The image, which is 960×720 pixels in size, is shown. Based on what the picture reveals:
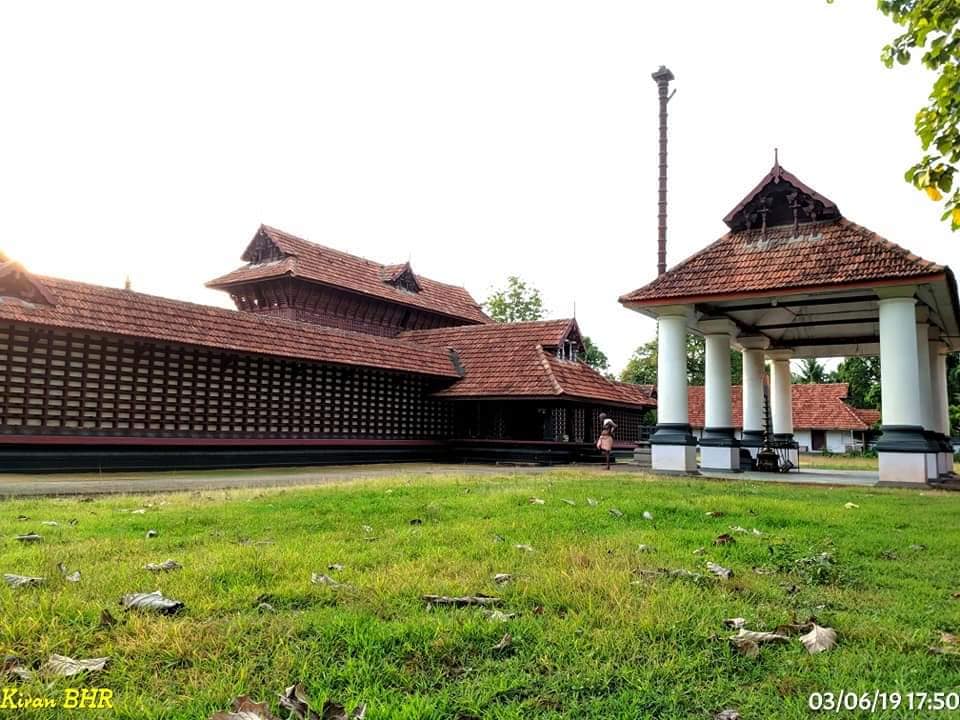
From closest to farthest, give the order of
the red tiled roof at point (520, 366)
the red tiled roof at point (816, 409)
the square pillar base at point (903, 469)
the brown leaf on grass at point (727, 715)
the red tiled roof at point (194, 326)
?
1. the brown leaf on grass at point (727, 715)
2. the square pillar base at point (903, 469)
3. the red tiled roof at point (194, 326)
4. the red tiled roof at point (520, 366)
5. the red tiled roof at point (816, 409)

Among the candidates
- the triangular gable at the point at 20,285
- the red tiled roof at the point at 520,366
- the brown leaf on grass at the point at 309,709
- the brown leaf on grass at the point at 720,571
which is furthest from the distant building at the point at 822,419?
the brown leaf on grass at the point at 309,709

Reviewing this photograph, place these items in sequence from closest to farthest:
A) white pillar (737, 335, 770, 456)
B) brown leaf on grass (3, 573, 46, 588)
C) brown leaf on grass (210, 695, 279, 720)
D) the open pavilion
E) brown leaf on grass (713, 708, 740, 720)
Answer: brown leaf on grass (210, 695, 279, 720)
brown leaf on grass (713, 708, 740, 720)
brown leaf on grass (3, 573, 46, 588)
the open pavilion
white pillar (737, 335, 770, 456)

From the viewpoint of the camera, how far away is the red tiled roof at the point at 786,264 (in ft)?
41.8

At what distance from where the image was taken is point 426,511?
21.2 ft

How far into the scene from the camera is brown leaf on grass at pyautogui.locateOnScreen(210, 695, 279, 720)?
220 centimetres

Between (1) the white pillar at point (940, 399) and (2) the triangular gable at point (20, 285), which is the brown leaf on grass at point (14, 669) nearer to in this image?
(2) the triangular gable at point (20, 285)

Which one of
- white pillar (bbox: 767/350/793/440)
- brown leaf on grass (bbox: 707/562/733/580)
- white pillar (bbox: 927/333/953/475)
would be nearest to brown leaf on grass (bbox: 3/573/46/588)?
brown leaf on grass (bbox: 707/562/733/580)

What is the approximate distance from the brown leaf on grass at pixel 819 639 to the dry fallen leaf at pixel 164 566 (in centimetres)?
326

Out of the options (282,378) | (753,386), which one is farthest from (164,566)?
(753,386)

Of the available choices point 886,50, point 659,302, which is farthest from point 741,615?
point 659,302

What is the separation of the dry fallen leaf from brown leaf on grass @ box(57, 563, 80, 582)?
1.10 ft

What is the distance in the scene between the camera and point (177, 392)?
1445 centimetres

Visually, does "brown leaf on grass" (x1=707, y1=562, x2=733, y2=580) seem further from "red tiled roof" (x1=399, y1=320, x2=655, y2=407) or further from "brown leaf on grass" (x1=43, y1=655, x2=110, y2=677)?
"red tiled roof" (x1=399, y1=320, x2=655, y2=407)

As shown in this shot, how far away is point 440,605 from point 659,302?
40.0 feet
